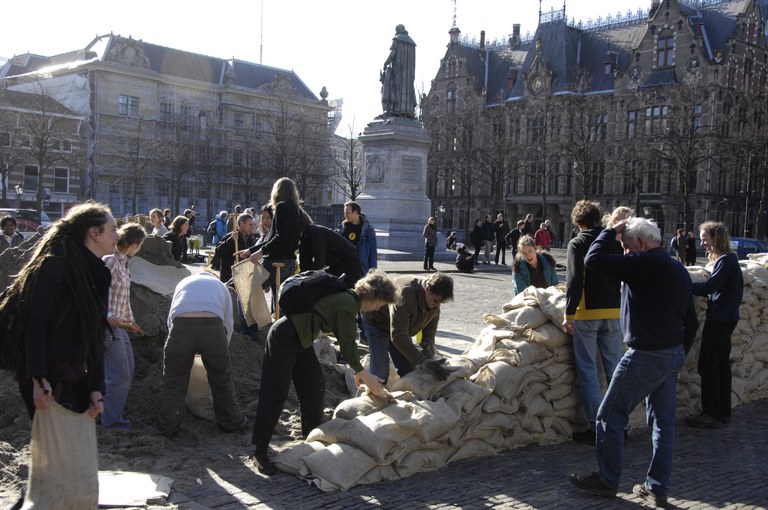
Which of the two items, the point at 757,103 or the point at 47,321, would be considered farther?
the point at 757,103

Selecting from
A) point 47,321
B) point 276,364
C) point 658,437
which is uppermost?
point 47,321

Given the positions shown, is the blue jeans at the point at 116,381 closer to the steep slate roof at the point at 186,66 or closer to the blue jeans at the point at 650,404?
the blue jeans at the point at 650,404

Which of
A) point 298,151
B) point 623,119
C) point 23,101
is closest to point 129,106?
point 23,101

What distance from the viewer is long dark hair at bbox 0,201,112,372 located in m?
3.74

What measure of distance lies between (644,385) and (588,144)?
42.0 metres

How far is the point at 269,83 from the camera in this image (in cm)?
6644

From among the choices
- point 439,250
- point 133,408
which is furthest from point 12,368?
point 439,250

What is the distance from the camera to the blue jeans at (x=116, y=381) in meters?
5.62

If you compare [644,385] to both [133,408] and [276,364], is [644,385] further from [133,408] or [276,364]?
[133,408]

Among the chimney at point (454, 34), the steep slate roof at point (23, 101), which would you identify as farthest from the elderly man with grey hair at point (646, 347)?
the chimney at point (454, 34)

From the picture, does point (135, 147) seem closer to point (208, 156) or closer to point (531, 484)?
point (208, 156)

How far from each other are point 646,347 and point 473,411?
1385 millimetres

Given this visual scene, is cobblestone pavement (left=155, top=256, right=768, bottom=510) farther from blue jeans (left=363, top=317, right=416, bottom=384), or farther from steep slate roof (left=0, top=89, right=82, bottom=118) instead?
steep slate roof (left=0, top=89, right=82, bottom=118)

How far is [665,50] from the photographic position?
50531 mm
